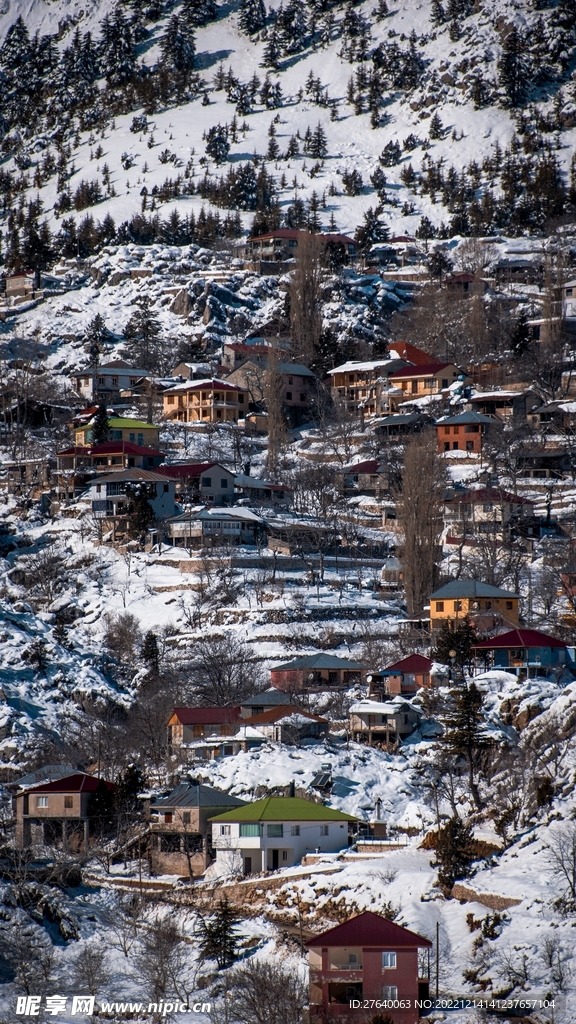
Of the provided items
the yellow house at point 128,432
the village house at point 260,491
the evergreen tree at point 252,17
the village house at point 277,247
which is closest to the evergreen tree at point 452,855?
the village house at point 260,491

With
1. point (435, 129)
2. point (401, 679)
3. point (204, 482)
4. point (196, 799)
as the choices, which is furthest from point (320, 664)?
point (435, 129)

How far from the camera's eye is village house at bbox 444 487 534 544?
7675 centimetres

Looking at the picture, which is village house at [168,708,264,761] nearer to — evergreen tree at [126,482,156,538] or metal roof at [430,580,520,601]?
metal roof at [430,580,520,601]

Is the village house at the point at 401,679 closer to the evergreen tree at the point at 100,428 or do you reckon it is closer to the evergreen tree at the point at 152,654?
the evergreen tree at the point at 152,654

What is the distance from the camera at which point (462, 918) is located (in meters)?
39.6

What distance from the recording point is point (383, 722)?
56.9 metres

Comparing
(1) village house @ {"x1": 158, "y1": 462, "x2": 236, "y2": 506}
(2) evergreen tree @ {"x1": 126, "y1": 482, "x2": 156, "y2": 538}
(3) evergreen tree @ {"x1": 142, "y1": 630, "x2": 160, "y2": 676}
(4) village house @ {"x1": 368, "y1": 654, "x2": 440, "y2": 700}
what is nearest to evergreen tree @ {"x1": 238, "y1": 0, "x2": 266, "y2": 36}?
(1) village house @ {"x1": 158, "y1": 462, "x2": 236, "y2": 506}

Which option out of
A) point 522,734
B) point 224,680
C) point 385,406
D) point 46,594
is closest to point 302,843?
point 522,734

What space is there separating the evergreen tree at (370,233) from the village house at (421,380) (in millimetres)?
27123

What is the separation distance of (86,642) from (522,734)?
81.4 feet

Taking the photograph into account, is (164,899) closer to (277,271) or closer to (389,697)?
(389,697)

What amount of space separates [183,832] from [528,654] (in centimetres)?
1735

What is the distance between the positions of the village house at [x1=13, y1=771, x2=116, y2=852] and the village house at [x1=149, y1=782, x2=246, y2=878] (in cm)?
324

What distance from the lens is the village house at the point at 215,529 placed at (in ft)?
246
